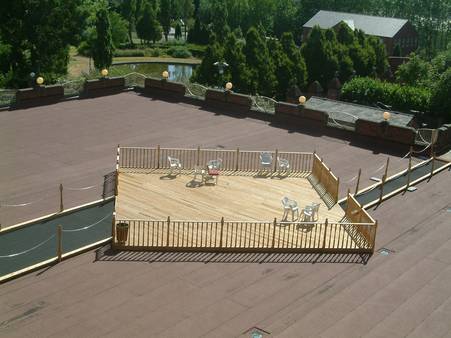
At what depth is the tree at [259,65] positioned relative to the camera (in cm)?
5038

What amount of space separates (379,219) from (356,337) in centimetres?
766

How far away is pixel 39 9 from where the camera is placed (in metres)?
49.8

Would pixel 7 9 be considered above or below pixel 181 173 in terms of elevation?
above

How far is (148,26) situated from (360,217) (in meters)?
74.4

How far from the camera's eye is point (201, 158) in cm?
2716

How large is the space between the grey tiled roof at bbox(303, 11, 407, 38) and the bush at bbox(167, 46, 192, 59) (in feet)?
57.0

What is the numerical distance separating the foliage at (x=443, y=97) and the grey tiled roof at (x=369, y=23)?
43618 millimetres

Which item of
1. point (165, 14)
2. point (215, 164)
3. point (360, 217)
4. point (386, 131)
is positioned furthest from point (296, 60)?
point (165, 14)

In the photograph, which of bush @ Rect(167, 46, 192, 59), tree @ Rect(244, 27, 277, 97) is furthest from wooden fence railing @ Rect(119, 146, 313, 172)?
bush @ Rect(167, 46, 192, 59)

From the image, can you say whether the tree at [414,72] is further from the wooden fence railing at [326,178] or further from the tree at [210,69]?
the wooden fence railing at [326,178]

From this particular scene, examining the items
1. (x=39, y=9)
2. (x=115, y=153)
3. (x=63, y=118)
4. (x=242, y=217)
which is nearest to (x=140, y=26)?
(x=39, y=9)

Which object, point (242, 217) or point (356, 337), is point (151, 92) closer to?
point (242, 217)

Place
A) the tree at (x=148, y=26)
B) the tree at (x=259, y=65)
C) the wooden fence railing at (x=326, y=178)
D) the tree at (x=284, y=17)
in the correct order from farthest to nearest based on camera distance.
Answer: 1. the tree at (x=284, y=17)
2. the tree at (x=148, y=26)
3. the tree at (x=259, y=65)
4. the wooden fence railing at (x=326, y=178)

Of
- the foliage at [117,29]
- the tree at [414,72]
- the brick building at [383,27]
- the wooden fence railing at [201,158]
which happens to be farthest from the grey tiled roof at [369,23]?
the wooden fence railing at [201,158]
